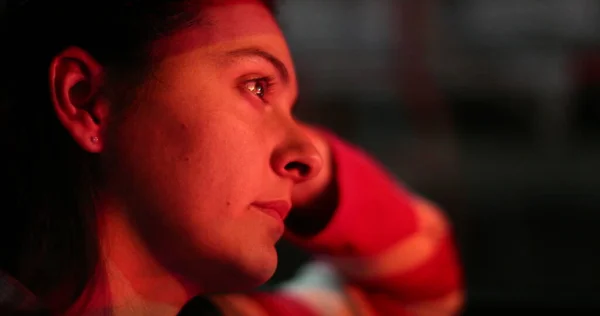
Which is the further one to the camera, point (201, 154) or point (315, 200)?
point (315, 200)

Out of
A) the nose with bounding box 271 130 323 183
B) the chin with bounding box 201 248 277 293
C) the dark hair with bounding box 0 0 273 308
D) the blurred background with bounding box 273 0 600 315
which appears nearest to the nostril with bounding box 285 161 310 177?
the nose with bounding box 271 130 323 183

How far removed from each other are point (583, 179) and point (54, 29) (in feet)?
5.94

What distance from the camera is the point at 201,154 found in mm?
755

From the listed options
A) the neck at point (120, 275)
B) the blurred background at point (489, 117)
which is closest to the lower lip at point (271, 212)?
the neck at point (120, 275)

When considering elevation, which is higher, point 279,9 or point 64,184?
point 279,9

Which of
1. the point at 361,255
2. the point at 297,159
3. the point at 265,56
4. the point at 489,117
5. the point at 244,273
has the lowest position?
the point at 489,117

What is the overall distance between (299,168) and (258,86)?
11 cm

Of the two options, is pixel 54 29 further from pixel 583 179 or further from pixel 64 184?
pixel 583 179

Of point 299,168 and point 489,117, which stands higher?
point 299,168

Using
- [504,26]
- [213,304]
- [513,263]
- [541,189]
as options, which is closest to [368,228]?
[213,304]

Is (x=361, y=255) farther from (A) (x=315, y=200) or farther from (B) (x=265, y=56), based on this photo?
(B) (x=265, y=56)

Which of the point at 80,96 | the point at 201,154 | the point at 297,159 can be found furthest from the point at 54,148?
the point at 297,159

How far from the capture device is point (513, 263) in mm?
1769

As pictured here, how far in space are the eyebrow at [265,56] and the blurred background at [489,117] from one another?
390 millimetres
